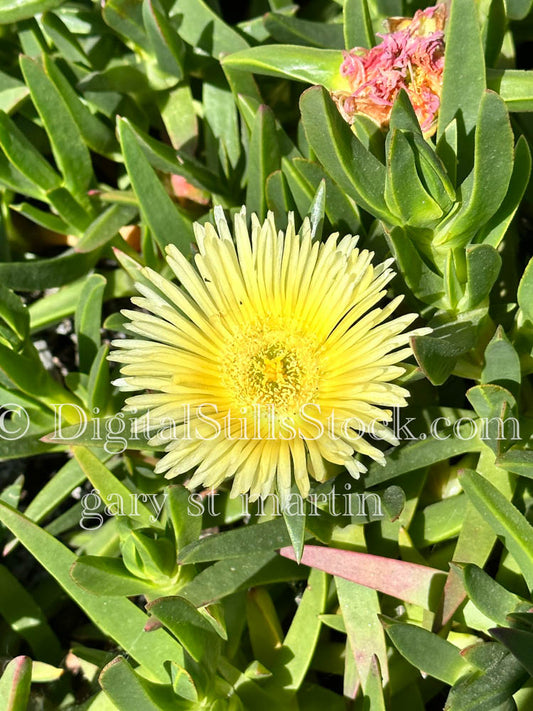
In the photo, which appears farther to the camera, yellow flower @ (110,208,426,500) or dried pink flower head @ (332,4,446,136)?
dried pink flower head @ (332,4,446,136)

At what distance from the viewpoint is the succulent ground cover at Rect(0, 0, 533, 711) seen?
829 millimetres

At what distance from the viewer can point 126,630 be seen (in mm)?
944

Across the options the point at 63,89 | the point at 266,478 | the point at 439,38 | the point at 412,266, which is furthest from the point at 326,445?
the point at 63,89

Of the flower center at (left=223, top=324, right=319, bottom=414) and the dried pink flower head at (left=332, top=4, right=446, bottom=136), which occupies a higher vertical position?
the dried pink flower head at (left=332, top=4, right=446, bottom=136)

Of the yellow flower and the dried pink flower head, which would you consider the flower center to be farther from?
the dried pink flower head

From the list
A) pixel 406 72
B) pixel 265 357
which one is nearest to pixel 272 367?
pixel 265 357

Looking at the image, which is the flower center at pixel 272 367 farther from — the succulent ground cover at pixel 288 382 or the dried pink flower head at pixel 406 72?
the dried pink flower head at pixel 406 72

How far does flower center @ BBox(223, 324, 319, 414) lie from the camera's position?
97 cm

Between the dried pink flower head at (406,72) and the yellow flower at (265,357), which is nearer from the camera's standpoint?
the yellow flower at (265,357)

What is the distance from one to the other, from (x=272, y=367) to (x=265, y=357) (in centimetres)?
1

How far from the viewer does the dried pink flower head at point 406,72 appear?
37.5 inches

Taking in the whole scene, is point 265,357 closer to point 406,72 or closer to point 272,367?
point 272,367

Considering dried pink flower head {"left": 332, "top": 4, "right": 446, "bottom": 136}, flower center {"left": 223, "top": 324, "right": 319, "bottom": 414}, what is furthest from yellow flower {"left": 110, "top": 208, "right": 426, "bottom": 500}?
dried pink flower head {"left": 332, "top": 4, "right": 446, "bottom": 136}

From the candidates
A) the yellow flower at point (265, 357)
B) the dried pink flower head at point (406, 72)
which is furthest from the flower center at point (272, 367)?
the dried pink flower head at point (406, 72)
